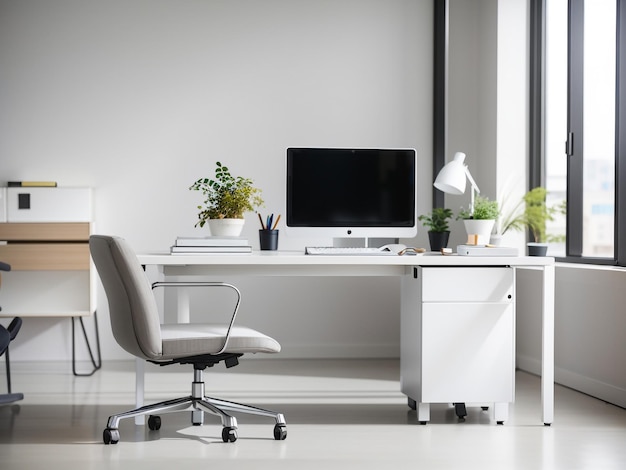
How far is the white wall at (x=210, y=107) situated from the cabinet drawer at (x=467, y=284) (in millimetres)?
2192

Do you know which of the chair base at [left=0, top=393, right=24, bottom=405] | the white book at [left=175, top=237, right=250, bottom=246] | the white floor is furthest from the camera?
the chair base at [left=0, top=393, right=24, bottom=405]

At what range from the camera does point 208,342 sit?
338 cm

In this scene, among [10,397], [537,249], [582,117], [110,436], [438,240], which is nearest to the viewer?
[110,436]

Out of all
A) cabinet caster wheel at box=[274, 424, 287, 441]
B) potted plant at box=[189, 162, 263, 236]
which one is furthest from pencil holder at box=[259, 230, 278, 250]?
cabinet caster wheel at box=[274, 424, 287, 441]

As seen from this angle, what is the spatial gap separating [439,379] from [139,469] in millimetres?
1469

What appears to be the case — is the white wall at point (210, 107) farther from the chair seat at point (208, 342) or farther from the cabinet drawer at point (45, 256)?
the chair seat at point (208, 342)

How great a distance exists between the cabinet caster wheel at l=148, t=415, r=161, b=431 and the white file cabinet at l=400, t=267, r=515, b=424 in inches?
48.6

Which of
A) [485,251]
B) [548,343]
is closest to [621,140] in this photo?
[485,251]

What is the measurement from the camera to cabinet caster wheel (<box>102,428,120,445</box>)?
137 inches

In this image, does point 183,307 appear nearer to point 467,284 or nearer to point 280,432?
point 280,432

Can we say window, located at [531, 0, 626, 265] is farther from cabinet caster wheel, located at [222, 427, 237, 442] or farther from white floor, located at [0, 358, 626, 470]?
cabinet caster wheel, located at [222, 427, 237, 442]

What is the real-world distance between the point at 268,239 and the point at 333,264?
685 millimetres

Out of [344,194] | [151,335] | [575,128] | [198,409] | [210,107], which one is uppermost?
[210,107]

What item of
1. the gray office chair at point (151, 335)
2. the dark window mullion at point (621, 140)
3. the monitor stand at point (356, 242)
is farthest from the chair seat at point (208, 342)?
the dark window mullion at point (621, 140)
